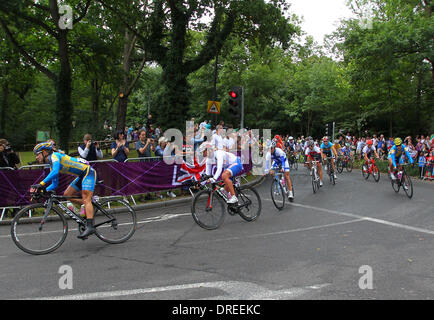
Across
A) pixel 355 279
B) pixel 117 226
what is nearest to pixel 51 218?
pixel 117 226

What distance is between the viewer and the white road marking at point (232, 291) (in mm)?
4520

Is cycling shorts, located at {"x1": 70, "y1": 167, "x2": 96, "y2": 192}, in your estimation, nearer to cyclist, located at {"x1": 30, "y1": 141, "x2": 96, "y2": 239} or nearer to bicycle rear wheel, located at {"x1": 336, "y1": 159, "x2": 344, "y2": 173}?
cyclist, located at {"x1": 30, "y1": 141, "x2": 96, "y2": 239}

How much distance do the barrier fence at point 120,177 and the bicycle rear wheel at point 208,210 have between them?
3.95 m

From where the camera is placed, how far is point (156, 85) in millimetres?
50656

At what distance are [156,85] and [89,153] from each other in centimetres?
4008

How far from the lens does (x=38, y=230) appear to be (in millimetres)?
7023

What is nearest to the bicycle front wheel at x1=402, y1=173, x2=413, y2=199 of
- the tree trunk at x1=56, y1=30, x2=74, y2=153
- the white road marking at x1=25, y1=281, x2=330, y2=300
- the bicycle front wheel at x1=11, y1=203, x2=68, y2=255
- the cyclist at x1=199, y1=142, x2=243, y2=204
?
the cyclist at x1=199, y1=142, x2=243, y2=204

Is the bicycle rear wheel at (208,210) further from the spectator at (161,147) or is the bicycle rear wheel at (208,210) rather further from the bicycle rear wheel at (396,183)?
the bicycle rear wheel at (396,183)

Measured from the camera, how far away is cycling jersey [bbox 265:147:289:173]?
1148 cm

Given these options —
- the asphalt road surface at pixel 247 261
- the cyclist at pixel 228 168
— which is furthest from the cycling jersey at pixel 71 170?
the cyclist at pixel 228 168

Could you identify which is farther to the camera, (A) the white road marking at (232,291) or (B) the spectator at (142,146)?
(B) the spectator at (142,146)

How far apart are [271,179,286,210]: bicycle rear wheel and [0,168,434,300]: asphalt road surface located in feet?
2.27

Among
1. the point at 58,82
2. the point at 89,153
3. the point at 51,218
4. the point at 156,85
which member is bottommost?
the point at 51,218
